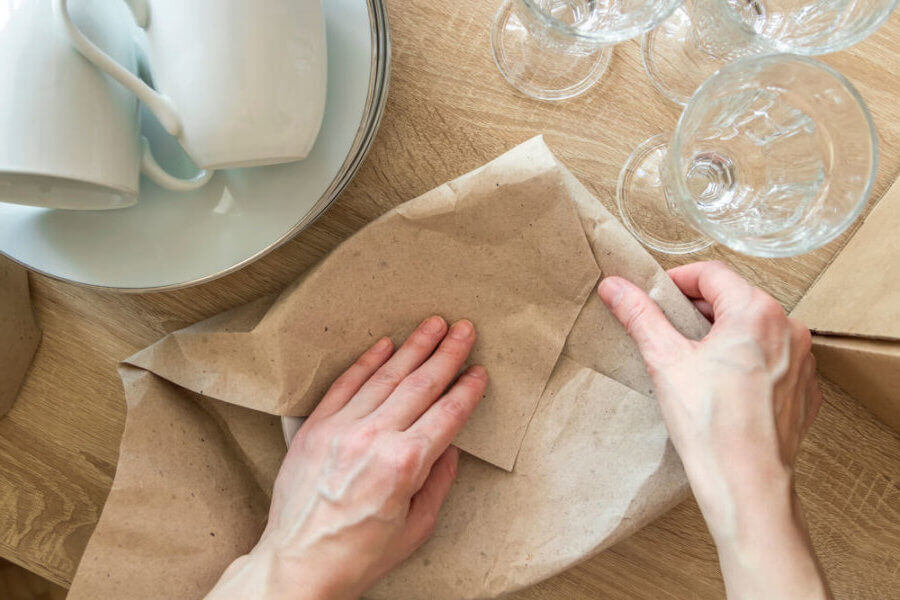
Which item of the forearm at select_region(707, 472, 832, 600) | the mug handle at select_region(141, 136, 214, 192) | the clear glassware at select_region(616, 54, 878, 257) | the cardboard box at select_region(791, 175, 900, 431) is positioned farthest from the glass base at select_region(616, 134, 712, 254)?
the mug handle at select_region(141, 136, 214, 192)

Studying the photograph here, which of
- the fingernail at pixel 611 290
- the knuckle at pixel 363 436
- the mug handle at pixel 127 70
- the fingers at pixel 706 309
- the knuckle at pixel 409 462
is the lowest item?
the knuckle at pixel 363 436

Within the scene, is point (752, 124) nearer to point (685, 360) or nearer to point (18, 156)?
point (685, 360)

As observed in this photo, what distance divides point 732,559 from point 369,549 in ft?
0.92

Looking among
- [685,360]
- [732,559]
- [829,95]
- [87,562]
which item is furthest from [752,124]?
[87,562]

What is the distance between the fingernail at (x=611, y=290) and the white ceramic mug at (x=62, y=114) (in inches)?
13.9

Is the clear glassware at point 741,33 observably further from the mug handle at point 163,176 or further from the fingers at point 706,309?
the mug handle at point 163,176

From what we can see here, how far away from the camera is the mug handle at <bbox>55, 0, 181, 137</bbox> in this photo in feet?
1.20

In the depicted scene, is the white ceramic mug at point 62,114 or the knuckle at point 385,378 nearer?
the white ceramic mug at point 62,114

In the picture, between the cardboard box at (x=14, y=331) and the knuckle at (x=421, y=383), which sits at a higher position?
the knuckle at (x=421, y=383)

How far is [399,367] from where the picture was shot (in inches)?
21.6

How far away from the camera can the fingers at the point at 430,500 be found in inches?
21.0

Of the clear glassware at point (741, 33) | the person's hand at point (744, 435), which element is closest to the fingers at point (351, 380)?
the person's hand at point (744, 435)

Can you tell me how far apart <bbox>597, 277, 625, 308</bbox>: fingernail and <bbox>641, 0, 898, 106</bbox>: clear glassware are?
0.18 meters

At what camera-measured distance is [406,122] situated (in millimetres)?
551
